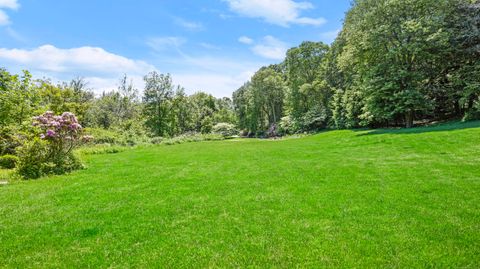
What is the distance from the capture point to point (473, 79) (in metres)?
18.9

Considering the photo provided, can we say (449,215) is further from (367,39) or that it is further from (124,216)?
(367,39)

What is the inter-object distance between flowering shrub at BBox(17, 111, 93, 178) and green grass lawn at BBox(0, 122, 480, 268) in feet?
3.60

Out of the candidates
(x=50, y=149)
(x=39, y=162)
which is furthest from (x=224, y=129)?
(x=39, y=162)

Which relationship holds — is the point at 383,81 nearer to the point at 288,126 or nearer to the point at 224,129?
the point at 288,126

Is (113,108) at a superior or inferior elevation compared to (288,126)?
superior

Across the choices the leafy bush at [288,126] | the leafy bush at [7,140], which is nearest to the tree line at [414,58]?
the leafy bush at [288,126]

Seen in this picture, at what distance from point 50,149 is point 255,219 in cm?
928

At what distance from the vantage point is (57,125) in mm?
10094

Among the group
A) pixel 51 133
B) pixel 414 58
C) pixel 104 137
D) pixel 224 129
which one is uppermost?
pixel 414 58

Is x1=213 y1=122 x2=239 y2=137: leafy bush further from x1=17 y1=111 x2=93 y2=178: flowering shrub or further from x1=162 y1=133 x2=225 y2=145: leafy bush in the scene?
x1=17 y1=111 x2=93 y2=178: flowering shrub

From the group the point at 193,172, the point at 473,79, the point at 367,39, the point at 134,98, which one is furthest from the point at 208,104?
the point at 193,172

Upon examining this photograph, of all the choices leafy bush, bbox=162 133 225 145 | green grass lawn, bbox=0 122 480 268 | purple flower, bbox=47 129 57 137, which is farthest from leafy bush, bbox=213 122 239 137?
green grass lawn, bbox=0 122 480 268

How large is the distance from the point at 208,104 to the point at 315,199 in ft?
182

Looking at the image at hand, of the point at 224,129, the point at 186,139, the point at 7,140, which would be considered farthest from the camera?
the point at 224,129
